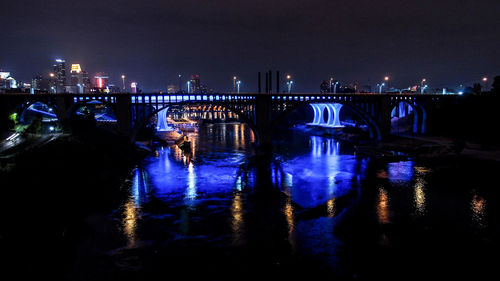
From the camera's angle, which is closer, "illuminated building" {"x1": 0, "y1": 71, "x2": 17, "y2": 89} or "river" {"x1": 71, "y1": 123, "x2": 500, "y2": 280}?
"river" {"x1": 71, "y1": 123, "x2": 500, "y2": 280}

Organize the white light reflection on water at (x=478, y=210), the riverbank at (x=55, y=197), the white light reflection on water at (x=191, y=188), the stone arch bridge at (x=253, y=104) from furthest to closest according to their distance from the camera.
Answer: the stone arch bridge at (x=253, y=104), the white light reflection on water at (x=191, y=188), the white light reflection on water at (x=478, y=210), the riverbank at (x=55, y=197)

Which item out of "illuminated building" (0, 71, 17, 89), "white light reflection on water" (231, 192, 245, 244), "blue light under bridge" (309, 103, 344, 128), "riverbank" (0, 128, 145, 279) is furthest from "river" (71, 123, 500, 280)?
"illuminated building" (0, 71, 17, 89)

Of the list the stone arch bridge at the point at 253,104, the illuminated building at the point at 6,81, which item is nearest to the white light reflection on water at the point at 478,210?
the stone arch bridge at the point at 253,104

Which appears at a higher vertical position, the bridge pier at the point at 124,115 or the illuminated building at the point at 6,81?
the illuminated building at the point at 6,81

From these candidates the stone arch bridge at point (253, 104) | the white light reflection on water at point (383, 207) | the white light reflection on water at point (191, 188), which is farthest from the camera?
the stone arch bridge at point (253, 104)

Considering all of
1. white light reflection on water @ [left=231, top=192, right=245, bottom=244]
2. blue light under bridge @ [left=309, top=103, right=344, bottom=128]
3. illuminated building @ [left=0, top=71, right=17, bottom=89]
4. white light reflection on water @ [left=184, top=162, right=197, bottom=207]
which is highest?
illuminated building @ [left=0, top=71, right=17, bottom=89]

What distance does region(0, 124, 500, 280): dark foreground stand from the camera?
17031 mm

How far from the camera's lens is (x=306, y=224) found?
22797mm

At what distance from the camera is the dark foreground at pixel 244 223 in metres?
17.0

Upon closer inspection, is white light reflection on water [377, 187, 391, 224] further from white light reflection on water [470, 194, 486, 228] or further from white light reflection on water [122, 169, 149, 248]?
white light reflection on water [122, 169, 149, 248]

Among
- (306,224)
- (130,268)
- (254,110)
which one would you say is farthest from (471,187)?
(254,110)

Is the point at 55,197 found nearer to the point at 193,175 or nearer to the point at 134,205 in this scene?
the point at 134,205

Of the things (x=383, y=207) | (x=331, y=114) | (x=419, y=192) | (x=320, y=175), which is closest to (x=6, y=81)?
(x=331, y=114)

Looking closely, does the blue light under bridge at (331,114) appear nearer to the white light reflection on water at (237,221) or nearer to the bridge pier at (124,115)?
the bridge pier at (124,115)
